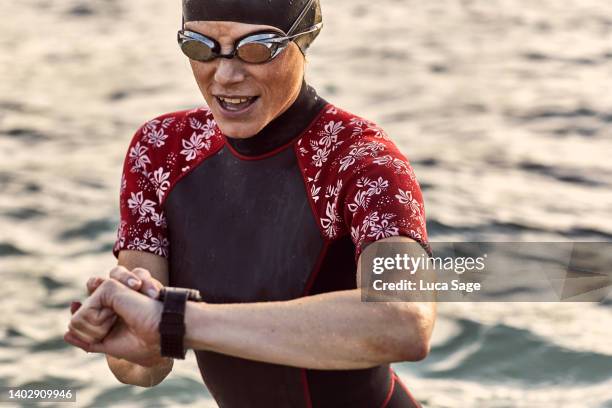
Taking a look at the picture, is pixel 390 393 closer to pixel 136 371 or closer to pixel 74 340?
pixel 136 371

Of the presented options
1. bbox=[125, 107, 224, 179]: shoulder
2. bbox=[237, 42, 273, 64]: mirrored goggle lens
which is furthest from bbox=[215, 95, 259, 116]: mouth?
bbox=[125, 107, 224, 179]: shoulder

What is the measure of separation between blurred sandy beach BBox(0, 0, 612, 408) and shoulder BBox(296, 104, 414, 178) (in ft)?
9.62

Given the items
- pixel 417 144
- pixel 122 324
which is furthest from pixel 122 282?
pixel 417 144

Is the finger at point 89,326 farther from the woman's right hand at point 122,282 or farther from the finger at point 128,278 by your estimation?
the finger at point 128,278

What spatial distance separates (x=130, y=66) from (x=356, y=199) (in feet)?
29.5

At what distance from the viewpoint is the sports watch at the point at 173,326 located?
334 cm

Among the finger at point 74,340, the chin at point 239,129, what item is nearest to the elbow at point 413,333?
the chin at point 239,129

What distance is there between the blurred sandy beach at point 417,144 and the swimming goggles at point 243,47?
3.22 m

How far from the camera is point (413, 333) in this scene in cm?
332

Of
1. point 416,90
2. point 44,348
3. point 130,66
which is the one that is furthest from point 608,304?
point 130,66

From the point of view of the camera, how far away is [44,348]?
729 centimetres

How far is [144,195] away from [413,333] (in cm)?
117

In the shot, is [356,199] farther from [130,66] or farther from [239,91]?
[130,66]

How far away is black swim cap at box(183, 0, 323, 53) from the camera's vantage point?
3701mm
